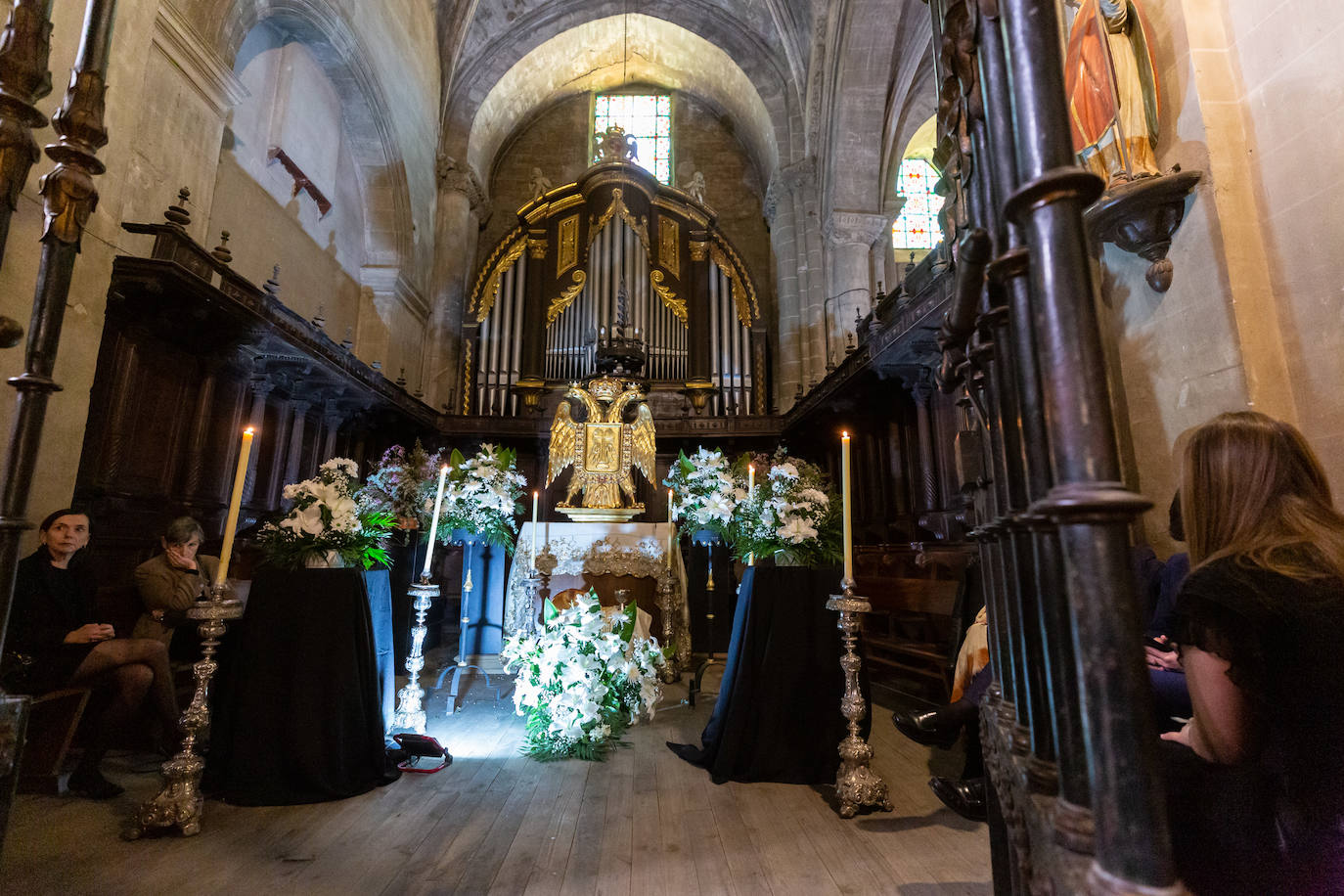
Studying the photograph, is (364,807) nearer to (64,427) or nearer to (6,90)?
(6,90)

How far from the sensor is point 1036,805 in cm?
59

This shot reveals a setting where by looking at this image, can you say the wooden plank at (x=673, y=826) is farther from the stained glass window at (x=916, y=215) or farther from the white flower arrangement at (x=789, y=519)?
the stained glass window at (x=916, y=215)

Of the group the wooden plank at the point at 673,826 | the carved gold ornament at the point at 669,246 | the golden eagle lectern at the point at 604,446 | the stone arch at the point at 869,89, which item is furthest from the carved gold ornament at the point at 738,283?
the wooden plank at the point at 673,826

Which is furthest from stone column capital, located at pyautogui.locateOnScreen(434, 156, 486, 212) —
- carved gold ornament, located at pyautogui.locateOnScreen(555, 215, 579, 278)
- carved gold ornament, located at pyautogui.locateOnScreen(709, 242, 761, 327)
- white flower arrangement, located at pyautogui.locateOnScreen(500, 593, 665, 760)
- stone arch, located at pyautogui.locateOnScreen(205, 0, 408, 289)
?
white flower arrangement, located at pyautogui.locateOnScreen(500, 593, 665, 760)

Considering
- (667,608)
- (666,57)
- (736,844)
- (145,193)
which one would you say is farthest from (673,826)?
(666,57)

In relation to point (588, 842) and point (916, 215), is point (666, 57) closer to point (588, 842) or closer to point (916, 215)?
point (916, 215)

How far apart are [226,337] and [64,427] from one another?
1.43 meters

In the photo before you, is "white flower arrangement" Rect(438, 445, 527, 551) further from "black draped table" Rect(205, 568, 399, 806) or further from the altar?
"black draped table" Rect(205, 568, 399, 806)

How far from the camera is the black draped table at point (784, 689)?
263cm

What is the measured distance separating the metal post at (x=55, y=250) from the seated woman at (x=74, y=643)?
2.22 metres

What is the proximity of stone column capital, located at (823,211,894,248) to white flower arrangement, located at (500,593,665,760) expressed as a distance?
24.5 ft

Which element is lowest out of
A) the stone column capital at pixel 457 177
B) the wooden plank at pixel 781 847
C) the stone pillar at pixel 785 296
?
the wooden plank at pixel 781 847

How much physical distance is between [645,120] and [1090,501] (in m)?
13.9

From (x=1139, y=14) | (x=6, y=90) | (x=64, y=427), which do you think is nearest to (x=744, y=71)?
(x=1139, y=14)
